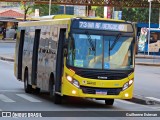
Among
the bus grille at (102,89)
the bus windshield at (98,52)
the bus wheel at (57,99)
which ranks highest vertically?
the bus windshield at (98,52)

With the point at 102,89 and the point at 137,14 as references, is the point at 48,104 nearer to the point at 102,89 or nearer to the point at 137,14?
the point at 102,89

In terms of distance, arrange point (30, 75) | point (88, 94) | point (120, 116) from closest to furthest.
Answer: point (120, 116), point (88, 94), point (30, 75)

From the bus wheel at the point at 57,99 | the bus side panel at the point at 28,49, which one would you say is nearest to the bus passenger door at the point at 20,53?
the bus side panel at the point at 28,49

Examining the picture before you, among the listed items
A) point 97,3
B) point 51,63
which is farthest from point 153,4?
point 51,63

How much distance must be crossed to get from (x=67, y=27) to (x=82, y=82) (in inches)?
65.9

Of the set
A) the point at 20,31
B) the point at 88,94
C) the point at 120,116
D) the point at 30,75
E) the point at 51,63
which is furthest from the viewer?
the point at 20,31

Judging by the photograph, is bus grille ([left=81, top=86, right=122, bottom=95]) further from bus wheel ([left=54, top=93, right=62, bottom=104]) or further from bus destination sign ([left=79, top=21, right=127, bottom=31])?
bus destination sign ([left=79, top=21, right=127, bottom=31])

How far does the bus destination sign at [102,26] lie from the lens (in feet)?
57.5

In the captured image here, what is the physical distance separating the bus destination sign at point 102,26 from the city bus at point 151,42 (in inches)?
1658

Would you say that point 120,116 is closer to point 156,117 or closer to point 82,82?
point 156,117

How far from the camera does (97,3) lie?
79.6 meters

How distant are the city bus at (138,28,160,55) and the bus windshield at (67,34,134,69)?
4227 cm

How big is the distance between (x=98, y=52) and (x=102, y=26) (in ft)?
2.66

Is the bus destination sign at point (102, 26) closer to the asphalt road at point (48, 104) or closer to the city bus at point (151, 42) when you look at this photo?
the asphalt road at point (48, 104)
